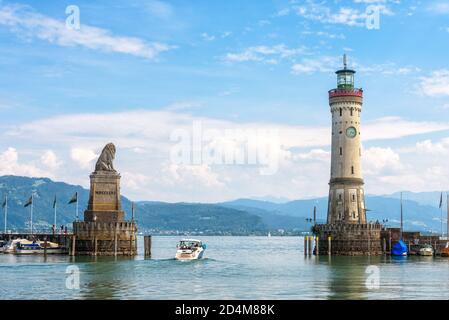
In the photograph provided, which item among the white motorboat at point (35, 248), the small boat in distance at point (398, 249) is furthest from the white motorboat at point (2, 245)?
the small boat in distance at point (398, 249)

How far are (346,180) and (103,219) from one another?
38960 mm

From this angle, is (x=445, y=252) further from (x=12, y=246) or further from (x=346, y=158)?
(x=12, y=246)

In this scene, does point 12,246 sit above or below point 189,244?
below

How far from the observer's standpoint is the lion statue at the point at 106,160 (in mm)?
109188

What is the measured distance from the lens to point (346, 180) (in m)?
114

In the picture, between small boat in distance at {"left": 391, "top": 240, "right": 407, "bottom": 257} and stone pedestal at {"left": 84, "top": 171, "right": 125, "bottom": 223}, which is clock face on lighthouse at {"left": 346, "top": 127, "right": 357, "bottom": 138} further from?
stone pedestal at {"left": 84, "top": 171, "right": 125, "bottom": 223}

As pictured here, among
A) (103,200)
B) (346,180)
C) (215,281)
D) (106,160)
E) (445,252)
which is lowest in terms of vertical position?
(215,281)

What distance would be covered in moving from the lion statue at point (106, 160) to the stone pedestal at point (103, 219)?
915mm

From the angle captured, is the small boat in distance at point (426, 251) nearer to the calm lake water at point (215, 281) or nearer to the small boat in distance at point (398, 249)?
the small boat in distance at point (398, 249)

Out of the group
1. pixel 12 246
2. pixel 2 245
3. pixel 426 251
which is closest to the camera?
pixel 426 251

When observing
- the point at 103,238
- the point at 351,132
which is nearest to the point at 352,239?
the point at 351,132
